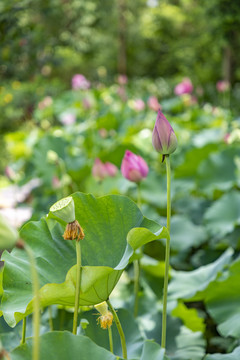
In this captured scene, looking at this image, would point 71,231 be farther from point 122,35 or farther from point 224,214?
point 122,35

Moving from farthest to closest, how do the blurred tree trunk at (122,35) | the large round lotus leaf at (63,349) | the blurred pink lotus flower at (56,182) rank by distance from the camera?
the blurred tree trunk at (122,35)
the blurred pink lotus flower at (56,182)
the large round lotus leaf at (63,349)

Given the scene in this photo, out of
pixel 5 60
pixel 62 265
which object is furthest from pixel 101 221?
pixel 5 60

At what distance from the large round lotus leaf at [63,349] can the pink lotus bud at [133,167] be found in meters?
0.49

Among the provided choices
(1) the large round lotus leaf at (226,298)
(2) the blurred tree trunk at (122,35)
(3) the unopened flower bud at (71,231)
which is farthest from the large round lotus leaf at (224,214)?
(2) the blurred tree trunk at (122,35)

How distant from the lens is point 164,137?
2.32 feet

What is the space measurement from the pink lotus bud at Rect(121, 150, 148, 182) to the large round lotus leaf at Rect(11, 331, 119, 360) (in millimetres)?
490

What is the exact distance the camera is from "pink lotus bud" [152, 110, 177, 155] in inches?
27.8

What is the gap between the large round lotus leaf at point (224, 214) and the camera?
1.54 m

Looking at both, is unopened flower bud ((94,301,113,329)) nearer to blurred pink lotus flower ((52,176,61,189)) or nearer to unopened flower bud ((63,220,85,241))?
unopened flower bud ((63,220,85,241))

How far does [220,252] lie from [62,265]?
1.09 meters

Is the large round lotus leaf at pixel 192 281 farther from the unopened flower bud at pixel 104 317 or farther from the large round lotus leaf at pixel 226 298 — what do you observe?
the unopened flower bud at pixel 104 317

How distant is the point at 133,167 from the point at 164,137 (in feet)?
0.96

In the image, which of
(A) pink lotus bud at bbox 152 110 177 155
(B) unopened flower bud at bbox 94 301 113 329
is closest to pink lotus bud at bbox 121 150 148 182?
(A) pink lotus bud at bbox 152 110 177 155

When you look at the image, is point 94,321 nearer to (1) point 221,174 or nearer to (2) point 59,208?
(2) point 59,208
